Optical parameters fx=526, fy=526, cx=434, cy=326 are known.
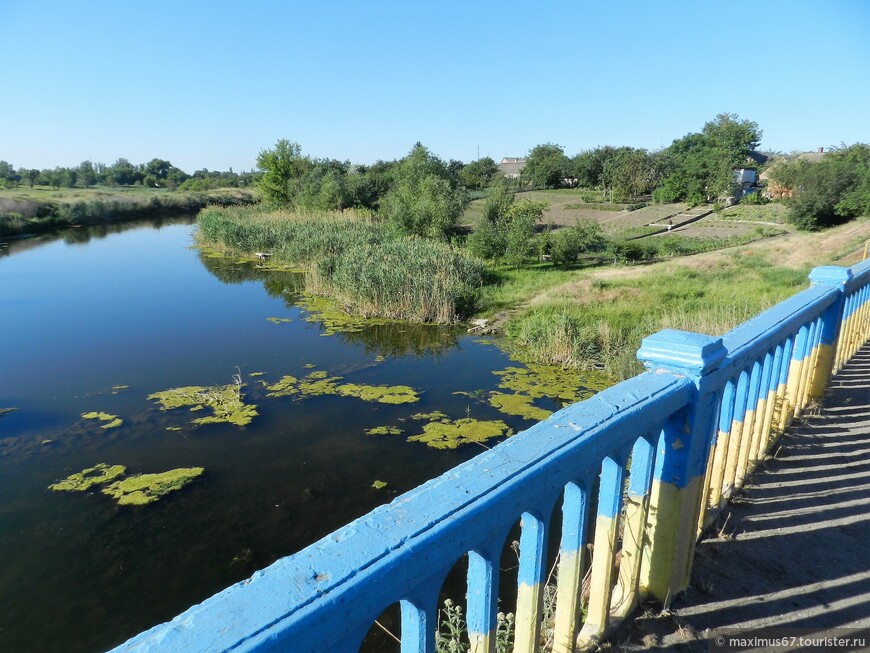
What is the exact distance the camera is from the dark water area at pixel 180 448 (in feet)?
15.2

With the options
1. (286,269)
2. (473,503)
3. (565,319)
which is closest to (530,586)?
(473,503)

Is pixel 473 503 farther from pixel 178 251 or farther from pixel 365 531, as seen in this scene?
pixel 178 251

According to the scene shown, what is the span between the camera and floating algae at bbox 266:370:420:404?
8.38m

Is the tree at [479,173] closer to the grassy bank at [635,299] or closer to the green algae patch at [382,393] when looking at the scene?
the grassy bank at [635,299]

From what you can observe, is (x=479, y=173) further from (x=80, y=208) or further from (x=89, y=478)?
(x=89, y=478)

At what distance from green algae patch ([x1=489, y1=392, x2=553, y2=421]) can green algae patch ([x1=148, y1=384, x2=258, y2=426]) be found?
3621mm

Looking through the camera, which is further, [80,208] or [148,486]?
[80,208]

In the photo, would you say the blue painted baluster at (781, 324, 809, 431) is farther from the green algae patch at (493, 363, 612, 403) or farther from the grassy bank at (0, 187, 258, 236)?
the grassy bank at (0, 187, 258, 236)

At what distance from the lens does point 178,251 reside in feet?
81.4

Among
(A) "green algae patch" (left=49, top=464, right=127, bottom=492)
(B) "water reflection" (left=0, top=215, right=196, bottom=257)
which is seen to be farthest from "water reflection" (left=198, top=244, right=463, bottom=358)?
(B) "water reflection" (left=0, top=215, right=196, bottom=257)

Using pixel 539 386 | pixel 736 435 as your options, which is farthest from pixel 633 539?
pixel 539 386

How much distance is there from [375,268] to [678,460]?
1221 cm

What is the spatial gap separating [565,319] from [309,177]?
2863 centimetres

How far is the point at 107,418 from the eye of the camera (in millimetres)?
7527
